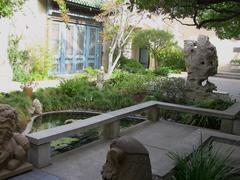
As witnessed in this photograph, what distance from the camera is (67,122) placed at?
8.41 m

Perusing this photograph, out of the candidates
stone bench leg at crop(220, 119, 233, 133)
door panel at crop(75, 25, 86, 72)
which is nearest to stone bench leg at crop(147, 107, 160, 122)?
stone bench leg at crop(220, 119, 233, 133)

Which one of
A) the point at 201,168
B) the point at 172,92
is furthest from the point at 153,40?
the point at 201,168

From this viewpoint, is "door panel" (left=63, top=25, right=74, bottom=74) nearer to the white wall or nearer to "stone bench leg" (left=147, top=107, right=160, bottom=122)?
the white wall

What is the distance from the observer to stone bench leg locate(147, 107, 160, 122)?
7650 mm

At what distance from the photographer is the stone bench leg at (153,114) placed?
7.65m

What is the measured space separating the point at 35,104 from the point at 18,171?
16.3 feet

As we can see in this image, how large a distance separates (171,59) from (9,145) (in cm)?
1993

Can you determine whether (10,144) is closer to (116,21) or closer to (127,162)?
(127,162)

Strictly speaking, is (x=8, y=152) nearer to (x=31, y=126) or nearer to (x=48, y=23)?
(x=31, y=126)

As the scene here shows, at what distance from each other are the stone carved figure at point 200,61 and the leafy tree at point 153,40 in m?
10.5

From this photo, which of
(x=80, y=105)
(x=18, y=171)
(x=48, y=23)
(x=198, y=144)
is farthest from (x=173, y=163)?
(x=48, y=23)

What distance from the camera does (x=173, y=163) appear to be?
13.6ft

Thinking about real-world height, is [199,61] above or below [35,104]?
above

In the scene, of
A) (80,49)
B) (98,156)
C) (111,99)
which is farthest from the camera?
(80,49)
